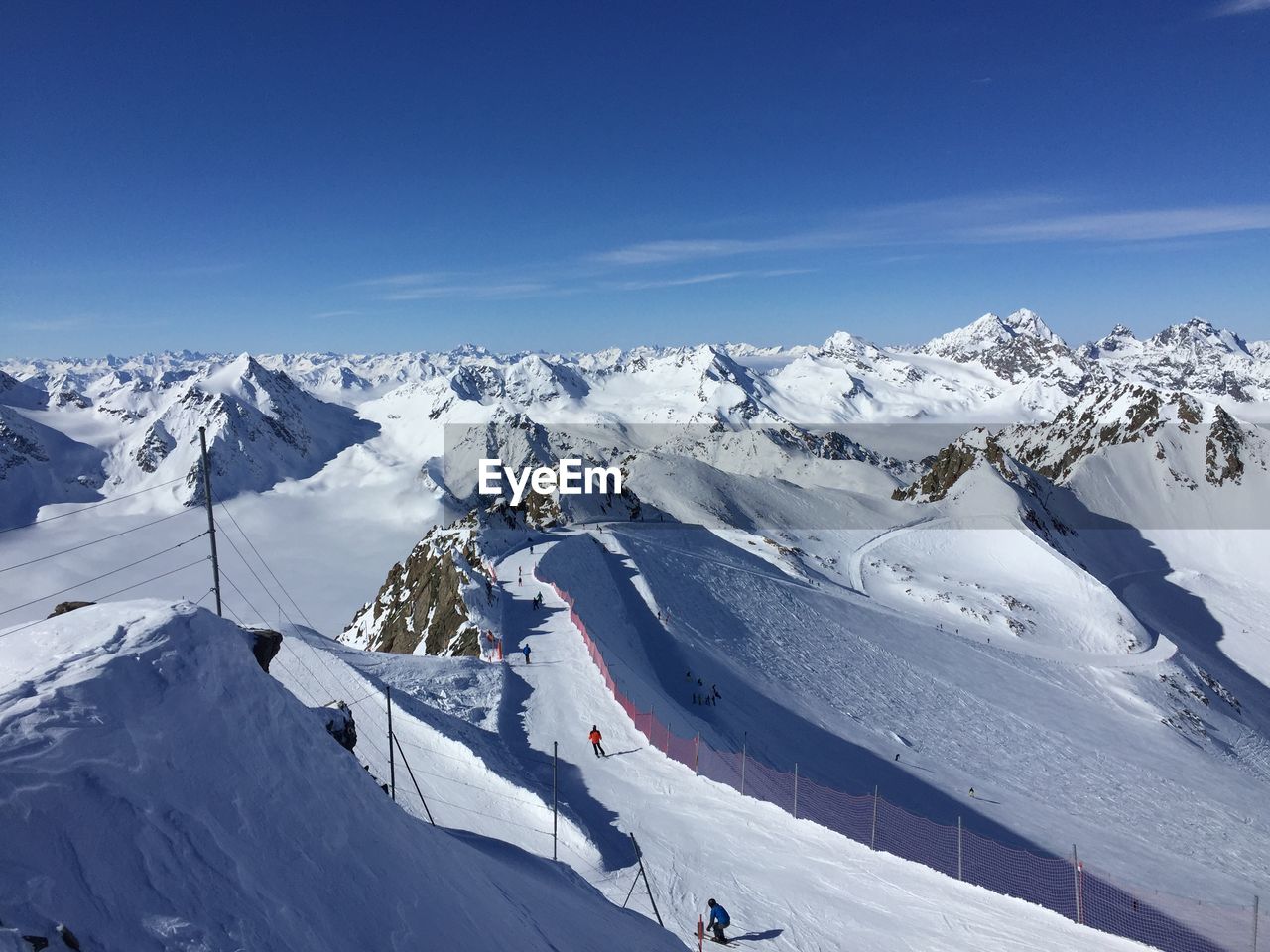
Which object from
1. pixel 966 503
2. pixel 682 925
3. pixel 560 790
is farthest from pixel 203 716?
pixel 966 503

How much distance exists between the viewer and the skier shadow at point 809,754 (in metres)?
18.7

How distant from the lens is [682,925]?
1367 centimetres

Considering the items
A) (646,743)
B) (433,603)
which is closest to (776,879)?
(646,743)

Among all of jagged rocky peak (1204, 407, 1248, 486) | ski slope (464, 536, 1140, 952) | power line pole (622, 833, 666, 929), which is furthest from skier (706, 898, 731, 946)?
jagged rocky peak (1204, 407, 1248, 486)

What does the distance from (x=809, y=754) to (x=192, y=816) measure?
86.0 ft

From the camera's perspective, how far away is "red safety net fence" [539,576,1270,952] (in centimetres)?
1683

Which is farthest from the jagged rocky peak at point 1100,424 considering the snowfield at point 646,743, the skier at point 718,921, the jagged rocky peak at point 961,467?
the skier at point 718,921

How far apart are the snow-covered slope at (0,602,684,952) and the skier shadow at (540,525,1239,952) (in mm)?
12528

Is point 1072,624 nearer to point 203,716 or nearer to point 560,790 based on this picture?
point 560,790

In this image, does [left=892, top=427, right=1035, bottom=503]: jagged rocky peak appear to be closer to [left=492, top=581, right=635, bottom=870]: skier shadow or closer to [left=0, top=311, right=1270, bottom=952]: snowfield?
[left=0, top=311, right=1270, bottom=952]: snowfield

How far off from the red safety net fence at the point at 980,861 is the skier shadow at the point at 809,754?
0.07 metres

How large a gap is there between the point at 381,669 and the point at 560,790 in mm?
10277

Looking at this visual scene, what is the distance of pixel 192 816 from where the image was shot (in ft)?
22.5

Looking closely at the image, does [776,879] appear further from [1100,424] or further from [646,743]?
[1100,424]
